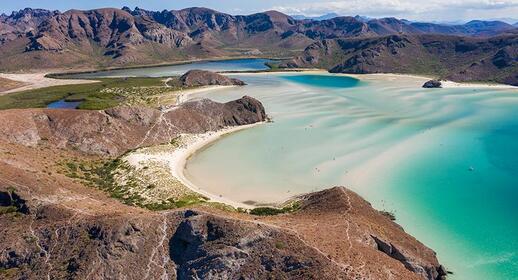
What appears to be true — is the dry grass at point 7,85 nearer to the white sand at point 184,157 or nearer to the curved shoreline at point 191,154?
the curved shoreline at point 191,154

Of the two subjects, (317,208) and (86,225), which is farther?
(317,208)

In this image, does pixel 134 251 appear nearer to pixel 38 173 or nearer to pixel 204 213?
pixel 204 213

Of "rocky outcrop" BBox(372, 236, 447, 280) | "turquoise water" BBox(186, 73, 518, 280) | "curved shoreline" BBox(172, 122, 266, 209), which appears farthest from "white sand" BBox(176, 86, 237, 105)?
"rocky outcrop" BBox(372, 236, 447, 280)

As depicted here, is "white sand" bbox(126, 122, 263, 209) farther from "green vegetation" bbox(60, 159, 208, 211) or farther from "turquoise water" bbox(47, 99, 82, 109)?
"turquoise water" bbox(47, 99, 82, 109)

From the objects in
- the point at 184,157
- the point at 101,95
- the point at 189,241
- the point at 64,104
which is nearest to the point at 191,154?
the point at 184,157

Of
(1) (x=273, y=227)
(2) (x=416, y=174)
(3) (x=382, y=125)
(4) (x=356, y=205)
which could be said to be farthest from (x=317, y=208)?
(3) (x=382, y=125)

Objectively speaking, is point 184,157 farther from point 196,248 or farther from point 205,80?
point 205,80

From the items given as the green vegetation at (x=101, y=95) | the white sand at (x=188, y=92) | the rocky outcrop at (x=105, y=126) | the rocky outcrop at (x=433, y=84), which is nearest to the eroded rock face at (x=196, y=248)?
the rocky outcrop at (x=105, y=126)
